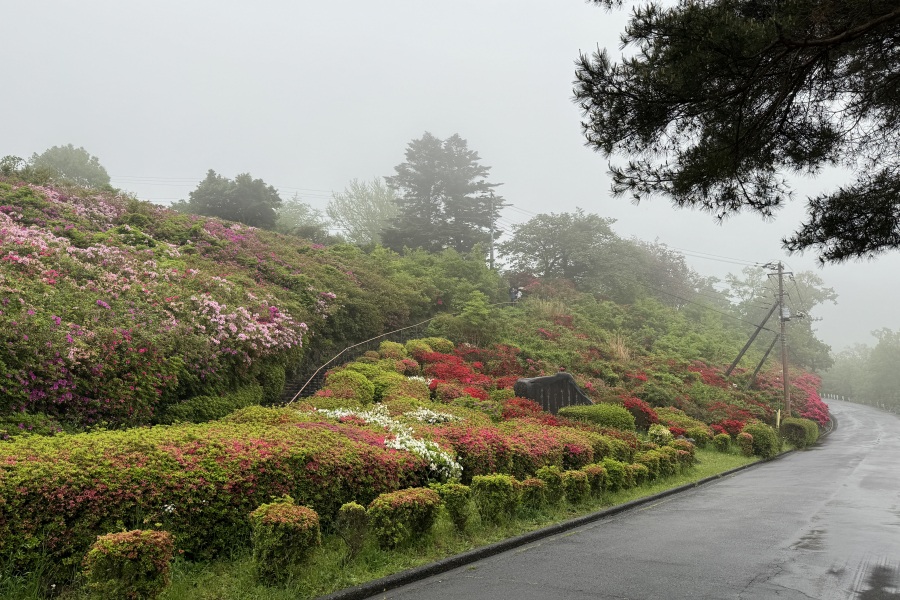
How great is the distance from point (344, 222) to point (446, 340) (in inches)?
1309

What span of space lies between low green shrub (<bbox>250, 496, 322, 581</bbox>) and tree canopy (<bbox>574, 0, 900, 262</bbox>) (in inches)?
172

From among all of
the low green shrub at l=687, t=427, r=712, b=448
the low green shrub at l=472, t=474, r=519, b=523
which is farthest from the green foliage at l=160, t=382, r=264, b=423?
the low green shrub at l=687, t=427, r=712, b=448

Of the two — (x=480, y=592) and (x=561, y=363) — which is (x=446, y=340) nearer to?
(x=561, y=363)

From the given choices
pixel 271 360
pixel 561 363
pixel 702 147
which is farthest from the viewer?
pixel 561 363

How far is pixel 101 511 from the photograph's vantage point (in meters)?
4.27

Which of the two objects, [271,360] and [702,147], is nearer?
[702,147]

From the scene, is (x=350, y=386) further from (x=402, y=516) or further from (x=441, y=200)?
(x=441, y=200)

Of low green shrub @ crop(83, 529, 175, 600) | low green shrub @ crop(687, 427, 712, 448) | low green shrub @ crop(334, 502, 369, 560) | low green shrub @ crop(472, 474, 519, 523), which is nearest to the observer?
low green shrub @ crop(83, 529, 175, 600)

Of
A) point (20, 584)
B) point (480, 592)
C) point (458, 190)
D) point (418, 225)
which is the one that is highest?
point (458, 190)

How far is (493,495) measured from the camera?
693 cm

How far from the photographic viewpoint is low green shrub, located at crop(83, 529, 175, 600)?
11.8 ft

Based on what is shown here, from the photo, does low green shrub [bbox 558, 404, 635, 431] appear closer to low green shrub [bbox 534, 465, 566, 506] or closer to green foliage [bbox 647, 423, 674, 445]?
green foliage [bbox 647, 423, 674, 445]

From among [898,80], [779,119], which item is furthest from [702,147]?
[898,80]

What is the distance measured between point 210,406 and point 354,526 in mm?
5381
